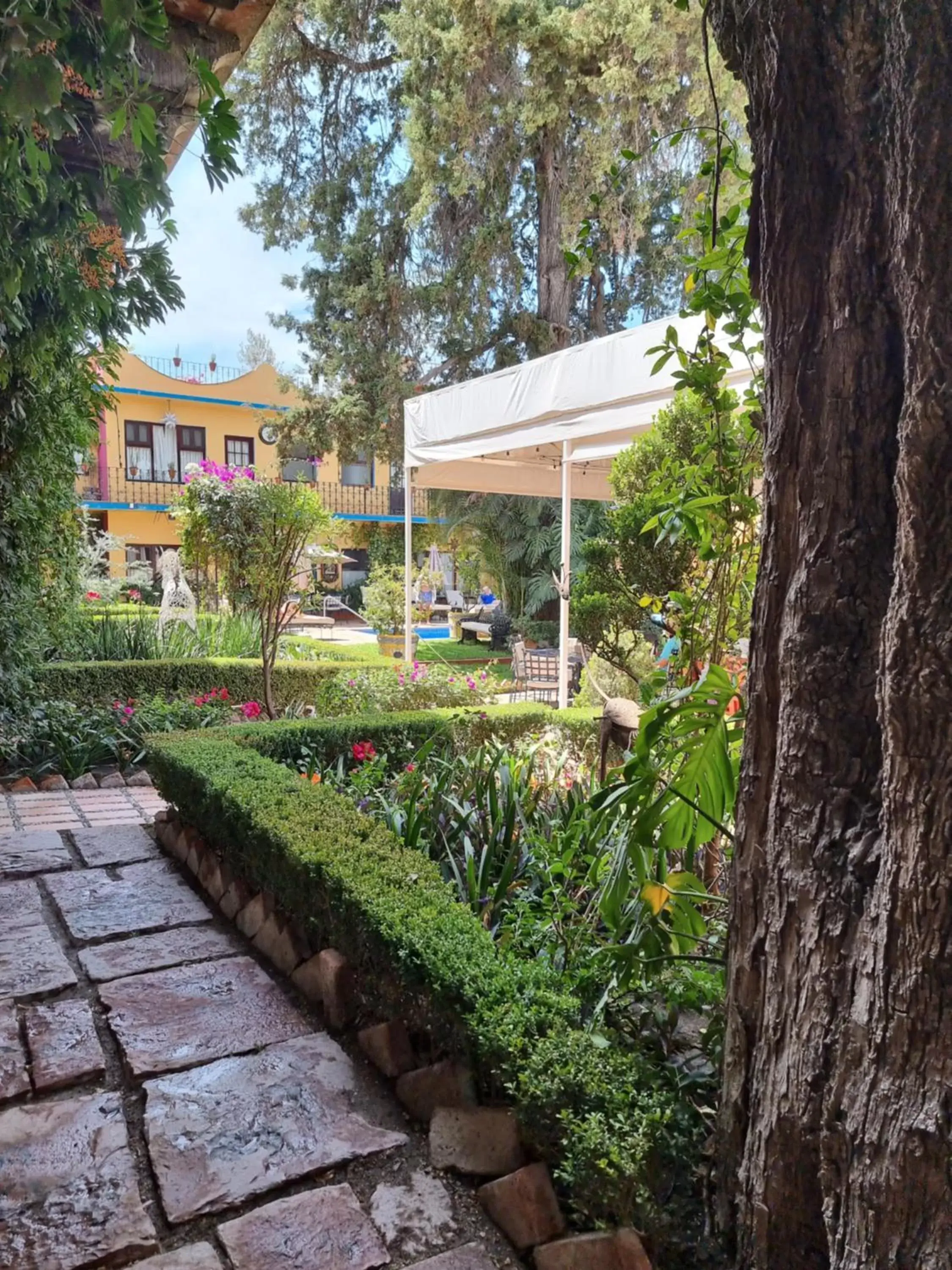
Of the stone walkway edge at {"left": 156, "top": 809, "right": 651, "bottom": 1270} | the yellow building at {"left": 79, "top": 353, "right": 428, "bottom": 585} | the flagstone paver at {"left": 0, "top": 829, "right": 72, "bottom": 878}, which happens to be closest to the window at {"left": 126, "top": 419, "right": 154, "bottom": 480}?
the yellow building at {"left": 79, "top": 353, "right": 428, "bottom": 585}

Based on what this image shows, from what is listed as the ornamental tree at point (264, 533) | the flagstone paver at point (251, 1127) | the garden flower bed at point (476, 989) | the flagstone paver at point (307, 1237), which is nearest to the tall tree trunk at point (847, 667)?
the garden flower bed at point (476, 989)

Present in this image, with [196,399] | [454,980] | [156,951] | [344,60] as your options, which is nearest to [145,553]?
[196,399]

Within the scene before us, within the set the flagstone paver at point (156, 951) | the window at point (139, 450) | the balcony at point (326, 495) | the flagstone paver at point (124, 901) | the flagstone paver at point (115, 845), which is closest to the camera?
the flagstone paver at point (156, 951)

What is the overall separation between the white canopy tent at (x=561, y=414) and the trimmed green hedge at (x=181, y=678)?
3.38 feet

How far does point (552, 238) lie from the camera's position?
517 inches

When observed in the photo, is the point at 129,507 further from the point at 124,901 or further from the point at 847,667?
the point at 847,667

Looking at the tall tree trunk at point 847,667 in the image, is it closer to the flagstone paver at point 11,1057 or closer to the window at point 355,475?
the flagstone paver at point 11,1057

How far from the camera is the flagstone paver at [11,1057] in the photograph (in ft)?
6.09

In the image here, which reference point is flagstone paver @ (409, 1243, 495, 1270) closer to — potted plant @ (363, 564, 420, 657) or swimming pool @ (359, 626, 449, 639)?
potted plant @ (363, 564, 420, 657)

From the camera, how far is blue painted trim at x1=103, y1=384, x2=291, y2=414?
20422mm

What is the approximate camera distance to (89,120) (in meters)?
3.13

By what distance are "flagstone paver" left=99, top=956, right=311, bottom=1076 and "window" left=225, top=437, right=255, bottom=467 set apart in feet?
69.1

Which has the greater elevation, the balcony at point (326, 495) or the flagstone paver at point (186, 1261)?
the balcony at point (326, 495)

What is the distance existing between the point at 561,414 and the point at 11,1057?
174 inches
